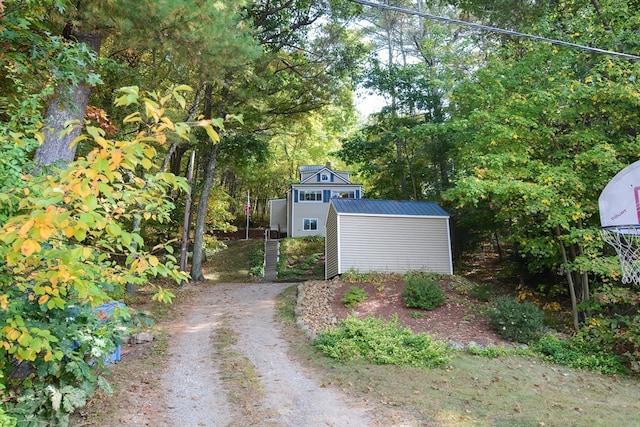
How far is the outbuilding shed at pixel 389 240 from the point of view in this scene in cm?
1337

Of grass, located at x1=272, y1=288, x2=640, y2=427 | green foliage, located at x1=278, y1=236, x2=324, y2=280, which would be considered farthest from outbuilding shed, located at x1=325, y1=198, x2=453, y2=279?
grass, located at x1=272, y1=288, x2=640, y2=427

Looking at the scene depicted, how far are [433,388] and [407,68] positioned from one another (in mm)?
14888

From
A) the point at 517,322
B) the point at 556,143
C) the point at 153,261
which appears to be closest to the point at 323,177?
the point at 556,143

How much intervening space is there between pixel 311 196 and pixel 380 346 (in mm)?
18713

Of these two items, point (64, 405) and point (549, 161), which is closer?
point (64, 405)

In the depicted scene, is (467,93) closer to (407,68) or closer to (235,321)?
(407,68)

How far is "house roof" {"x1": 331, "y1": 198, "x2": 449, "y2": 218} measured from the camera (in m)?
13.8

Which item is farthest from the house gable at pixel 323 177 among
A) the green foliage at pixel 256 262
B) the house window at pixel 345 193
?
the green foliage at pixel 256 262

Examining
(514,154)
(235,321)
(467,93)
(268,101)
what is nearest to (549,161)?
(514,154)

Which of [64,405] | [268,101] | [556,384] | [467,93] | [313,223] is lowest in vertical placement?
[556,384]

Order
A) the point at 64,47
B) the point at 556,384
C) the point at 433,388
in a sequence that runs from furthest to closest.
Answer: the point at 556,384 → the point at 433,388 → the point at 64,47

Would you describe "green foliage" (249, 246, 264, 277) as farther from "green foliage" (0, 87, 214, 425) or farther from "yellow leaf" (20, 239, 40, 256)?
"yellow leaf" (20, 239, 40, 256)

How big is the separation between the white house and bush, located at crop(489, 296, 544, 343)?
1657 centimetres

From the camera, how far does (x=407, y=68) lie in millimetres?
17359
